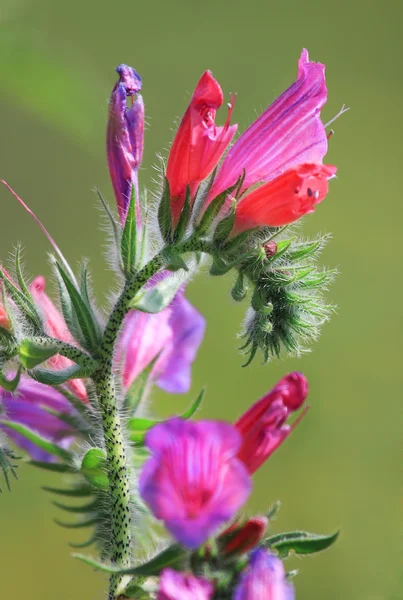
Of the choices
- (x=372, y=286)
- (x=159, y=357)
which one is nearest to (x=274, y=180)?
(x=159, y=357)

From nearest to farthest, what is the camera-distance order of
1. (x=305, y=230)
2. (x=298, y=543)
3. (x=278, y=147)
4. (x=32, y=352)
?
(x=298, y=543), (x=32, y=352), (x=278, y=147), (x=305, y=230)

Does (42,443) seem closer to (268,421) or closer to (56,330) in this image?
(56,330)

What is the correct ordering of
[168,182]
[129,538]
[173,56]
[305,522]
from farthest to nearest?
[173,56] < [305,522] < [168,182] < [129,538]

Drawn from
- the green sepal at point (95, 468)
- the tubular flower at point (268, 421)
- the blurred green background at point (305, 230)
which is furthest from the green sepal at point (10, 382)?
the blurred green background at point (305, 230)

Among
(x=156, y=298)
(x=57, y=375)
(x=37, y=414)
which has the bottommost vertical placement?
(x=37, y=414)

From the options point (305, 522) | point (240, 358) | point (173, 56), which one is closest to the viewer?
point (305, 522)

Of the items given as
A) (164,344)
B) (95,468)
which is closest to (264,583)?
(95,468)

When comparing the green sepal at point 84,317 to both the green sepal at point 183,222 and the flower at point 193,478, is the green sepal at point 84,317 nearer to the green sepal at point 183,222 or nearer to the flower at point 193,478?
the green sepal at point 183,222

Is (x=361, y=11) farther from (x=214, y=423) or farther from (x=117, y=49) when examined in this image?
(x=214, y=423)
